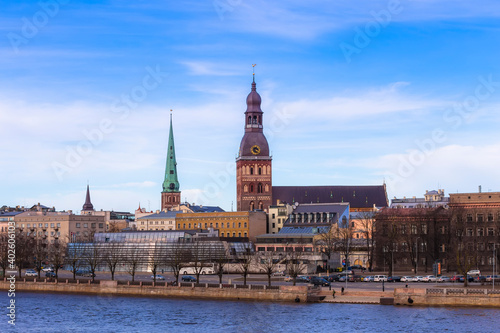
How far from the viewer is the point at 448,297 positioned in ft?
337

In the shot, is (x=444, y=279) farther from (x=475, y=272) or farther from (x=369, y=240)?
(x=369, y=240)

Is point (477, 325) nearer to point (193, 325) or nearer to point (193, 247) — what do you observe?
point (193, 325)

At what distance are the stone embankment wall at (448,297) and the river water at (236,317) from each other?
1479 mm

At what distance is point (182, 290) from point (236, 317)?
20229 mm

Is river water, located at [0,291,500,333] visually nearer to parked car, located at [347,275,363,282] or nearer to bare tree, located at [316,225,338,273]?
parked car, located at [347,275,363,282]

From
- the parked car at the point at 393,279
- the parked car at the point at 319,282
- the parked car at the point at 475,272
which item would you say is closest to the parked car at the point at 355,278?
the parked car at the point at 393,279

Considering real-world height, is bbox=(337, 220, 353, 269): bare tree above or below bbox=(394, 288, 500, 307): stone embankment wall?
above

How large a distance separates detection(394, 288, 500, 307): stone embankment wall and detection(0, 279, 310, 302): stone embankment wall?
37.8 feet

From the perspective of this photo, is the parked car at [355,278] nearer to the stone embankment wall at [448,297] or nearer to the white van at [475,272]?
the white van at [475,272]

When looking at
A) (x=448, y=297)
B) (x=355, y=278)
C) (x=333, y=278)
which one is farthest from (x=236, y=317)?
(x=355, y=278)

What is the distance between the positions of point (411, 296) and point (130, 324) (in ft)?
102

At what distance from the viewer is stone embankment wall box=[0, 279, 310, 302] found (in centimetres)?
10875

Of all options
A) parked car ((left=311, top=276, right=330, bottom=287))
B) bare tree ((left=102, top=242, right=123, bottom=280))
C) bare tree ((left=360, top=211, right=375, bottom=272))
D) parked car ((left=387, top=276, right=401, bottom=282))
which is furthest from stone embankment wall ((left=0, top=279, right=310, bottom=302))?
bare tree ((left=360, top=211, right=375, bottom=272))

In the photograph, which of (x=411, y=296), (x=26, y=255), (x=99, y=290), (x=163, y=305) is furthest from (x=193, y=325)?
(x=26, y=255)
